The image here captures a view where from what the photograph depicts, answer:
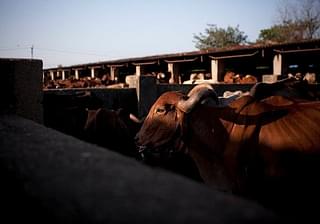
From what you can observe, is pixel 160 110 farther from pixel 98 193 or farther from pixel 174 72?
pixel 174 72

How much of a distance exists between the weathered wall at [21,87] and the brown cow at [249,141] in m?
1.60

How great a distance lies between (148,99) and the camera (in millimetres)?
8336

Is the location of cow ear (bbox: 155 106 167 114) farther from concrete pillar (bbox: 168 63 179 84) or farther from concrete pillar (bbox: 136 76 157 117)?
concrete pillar (bbox: 168 63 179 84)

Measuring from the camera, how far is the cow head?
417 centimetres

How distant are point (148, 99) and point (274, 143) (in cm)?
517

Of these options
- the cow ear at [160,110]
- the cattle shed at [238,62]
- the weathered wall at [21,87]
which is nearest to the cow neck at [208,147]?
the cow ear at [160,110]

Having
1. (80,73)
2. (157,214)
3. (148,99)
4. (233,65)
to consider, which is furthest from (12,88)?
(80,73)

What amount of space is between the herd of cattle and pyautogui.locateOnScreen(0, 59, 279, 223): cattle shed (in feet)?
6.31

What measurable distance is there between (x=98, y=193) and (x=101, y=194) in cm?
1

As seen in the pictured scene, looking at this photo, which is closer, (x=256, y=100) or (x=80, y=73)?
(x=256, y=100)

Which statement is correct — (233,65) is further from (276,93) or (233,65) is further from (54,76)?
(54,76)

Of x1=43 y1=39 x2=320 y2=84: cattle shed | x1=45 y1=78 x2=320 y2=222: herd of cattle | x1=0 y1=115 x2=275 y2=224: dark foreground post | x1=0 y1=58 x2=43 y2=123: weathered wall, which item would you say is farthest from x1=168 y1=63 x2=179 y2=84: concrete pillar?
x1=0 y1=115 x2=275 y2=224: dark foreground post

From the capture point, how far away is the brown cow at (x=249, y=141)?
3.34m

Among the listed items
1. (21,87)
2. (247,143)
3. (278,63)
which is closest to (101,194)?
(21,87)
